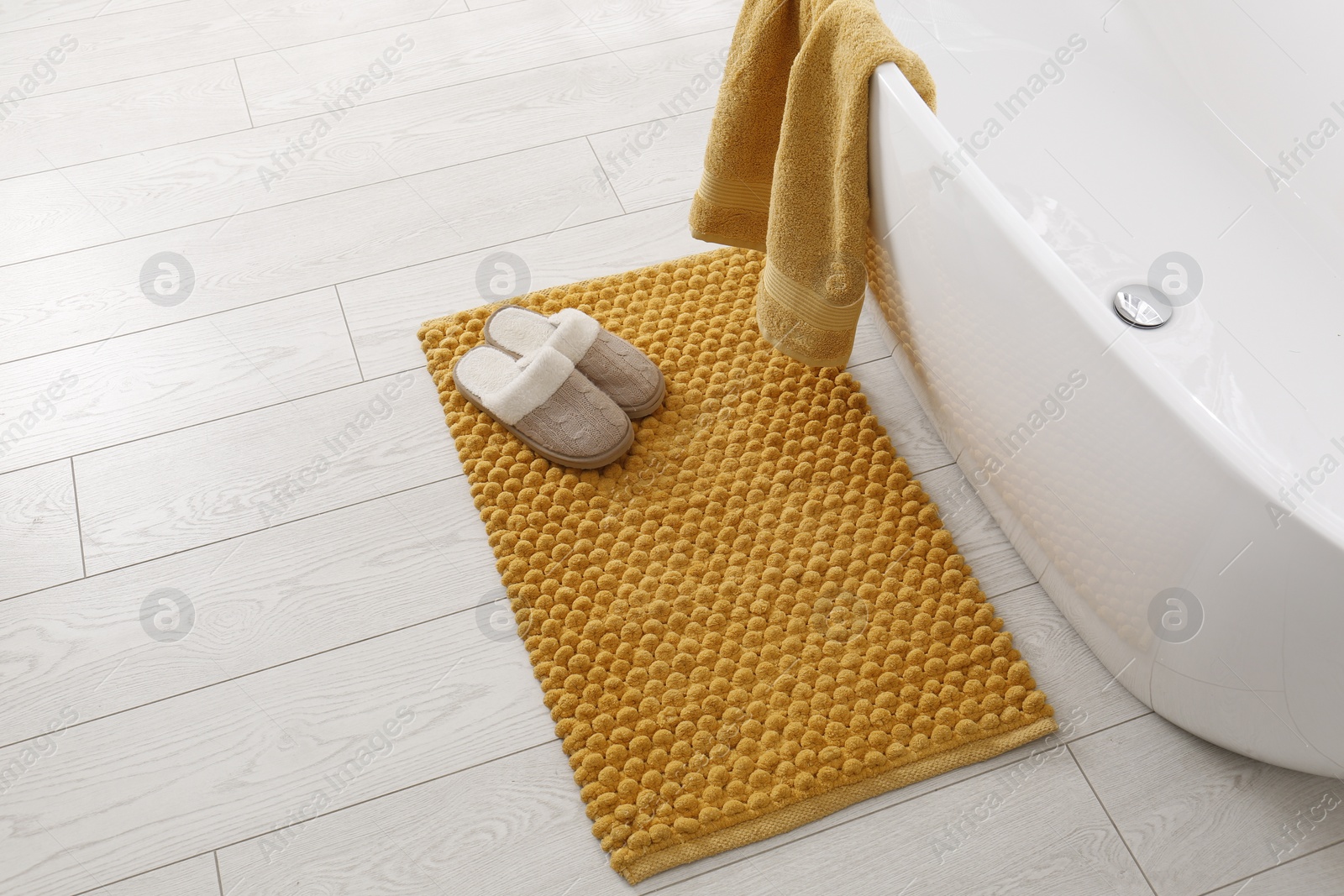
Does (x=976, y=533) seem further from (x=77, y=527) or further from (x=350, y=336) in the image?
(x=77, y=527)

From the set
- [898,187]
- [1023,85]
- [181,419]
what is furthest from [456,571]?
[1023,85]

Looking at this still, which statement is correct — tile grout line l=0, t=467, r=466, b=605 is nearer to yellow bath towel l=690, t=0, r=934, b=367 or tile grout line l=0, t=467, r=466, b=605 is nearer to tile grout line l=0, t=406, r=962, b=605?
tile grout line l=0, t=406, r=962, b=605

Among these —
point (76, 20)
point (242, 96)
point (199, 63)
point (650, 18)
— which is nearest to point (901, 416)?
point (650, 18)

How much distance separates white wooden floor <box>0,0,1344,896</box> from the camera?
110cm

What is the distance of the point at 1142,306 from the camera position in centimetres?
141

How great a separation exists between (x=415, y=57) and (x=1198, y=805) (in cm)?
173

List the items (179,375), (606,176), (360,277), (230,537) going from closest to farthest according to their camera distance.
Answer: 1. (230,537)
2. (179,375)
3. (360,277)
4. (606,176)

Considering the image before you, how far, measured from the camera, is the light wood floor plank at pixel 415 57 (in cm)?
182

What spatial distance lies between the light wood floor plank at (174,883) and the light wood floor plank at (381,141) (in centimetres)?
102

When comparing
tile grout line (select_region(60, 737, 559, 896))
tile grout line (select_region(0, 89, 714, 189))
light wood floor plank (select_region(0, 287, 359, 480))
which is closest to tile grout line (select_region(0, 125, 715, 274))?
tile grout line (select_region(0, 89, 714, 189))

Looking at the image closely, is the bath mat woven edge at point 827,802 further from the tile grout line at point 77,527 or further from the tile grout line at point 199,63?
the tile grout line at point 199,63

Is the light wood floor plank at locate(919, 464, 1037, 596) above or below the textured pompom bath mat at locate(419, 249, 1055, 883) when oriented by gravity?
above

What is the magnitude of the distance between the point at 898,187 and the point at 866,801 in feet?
2.20

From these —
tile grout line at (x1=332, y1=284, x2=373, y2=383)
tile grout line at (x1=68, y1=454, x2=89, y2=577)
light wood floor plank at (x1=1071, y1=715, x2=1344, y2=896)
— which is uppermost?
light wood floor plank at (x1=1071, y1=715, x2=1344, y2=896)
